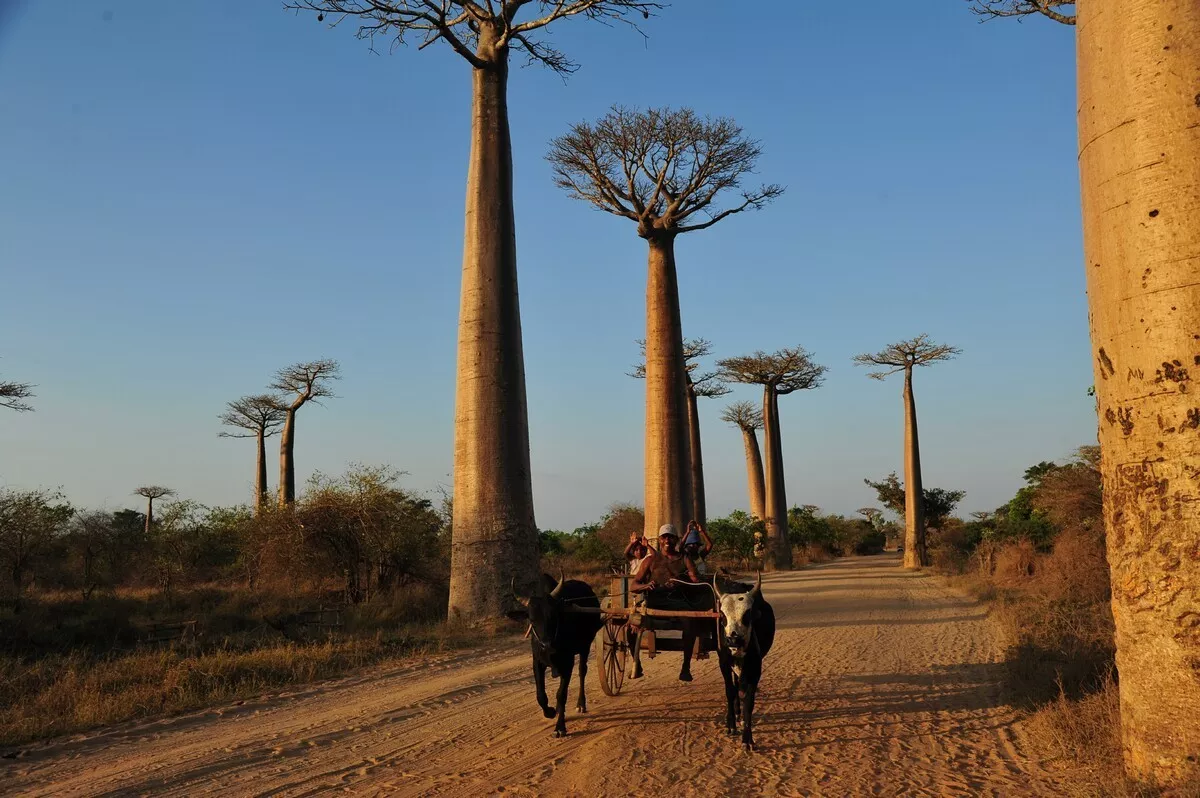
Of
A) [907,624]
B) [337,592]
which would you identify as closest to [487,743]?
[907,624]

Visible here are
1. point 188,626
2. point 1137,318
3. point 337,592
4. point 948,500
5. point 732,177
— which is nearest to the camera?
point 1137,318

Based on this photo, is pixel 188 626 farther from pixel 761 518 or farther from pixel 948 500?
pixel 948 500

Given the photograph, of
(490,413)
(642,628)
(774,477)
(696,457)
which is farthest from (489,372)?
(774,477)

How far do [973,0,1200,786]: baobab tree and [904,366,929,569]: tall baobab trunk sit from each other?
23794mm

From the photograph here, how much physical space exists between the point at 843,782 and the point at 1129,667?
1.51 meters

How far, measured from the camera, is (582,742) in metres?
5.20

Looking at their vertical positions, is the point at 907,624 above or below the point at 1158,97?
below

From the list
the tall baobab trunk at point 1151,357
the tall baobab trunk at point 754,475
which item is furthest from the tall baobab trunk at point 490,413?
the tall baobab trunk at point 754,475

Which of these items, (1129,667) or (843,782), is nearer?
(1129,667)

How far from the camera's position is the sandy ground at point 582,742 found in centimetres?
441

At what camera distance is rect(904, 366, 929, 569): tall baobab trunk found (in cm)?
2717

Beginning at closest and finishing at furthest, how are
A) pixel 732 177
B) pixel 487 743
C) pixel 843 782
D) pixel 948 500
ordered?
pixel 843 782 → pixel 487 743 → pixel 732 177 → pixel 948 500

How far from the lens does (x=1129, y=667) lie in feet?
13.4

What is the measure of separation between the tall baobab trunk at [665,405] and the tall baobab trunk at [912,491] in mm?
12838
